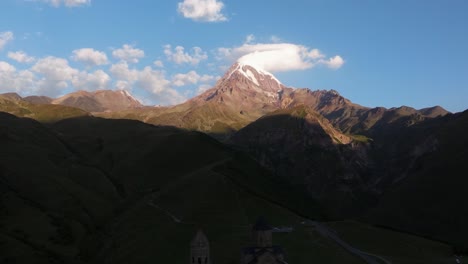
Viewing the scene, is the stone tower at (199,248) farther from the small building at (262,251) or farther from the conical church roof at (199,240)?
the small building at (262,251)

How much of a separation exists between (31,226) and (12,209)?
12.0 m

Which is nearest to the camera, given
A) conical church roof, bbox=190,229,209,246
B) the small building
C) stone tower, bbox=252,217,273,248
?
conical church roof, bbox=190,229,209,246

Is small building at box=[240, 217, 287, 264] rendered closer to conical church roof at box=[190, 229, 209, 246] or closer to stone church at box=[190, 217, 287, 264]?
stone church at box=[190, 217, 287, 264]

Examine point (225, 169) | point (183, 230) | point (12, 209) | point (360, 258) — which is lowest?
point (360, 258)

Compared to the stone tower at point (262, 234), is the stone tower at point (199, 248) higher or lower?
lower

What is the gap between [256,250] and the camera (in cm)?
7838

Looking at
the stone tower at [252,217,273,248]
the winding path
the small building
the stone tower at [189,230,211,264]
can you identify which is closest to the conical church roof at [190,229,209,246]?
the stone tower at [189,230,211,264]

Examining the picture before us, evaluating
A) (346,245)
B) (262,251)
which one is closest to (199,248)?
(262,251)

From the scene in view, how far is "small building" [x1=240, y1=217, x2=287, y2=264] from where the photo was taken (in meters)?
74.5

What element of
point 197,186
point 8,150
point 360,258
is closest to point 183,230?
point 197,186

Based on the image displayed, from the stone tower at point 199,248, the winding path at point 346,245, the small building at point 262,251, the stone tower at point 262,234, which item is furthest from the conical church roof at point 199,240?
the winding path at point 346,245

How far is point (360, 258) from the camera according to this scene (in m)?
99.1

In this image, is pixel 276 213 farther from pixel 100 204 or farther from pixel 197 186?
pixel 100 204

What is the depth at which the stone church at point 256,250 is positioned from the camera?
73062 millimetres
